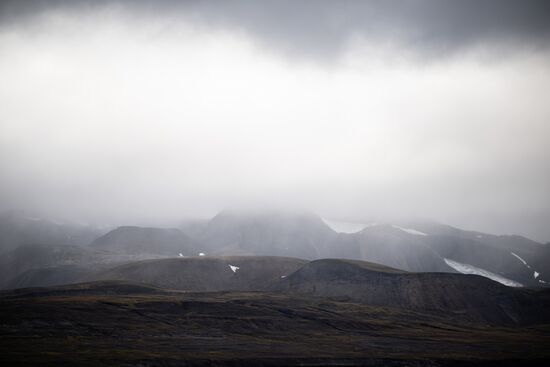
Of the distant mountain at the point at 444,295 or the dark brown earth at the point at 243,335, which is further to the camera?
the distant mountain at the point at 444,295

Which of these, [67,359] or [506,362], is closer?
[67,359]

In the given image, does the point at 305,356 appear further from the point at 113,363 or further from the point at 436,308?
the point at 436,308

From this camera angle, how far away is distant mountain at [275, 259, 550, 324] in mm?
157625

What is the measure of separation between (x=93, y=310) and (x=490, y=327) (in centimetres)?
10375

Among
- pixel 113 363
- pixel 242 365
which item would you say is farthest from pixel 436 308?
pixel 113 363

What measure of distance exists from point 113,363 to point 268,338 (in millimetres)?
41991

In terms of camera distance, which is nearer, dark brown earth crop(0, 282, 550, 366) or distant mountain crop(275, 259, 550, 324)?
dark brown earth crop(0, 282, 550, 366)

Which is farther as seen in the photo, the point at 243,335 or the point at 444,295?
the point at 444,295

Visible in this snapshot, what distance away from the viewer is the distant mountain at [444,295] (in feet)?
517

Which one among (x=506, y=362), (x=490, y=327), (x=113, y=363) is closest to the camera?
(x=113, y=363)

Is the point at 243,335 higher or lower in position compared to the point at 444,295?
lower

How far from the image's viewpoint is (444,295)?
166875 millimetres

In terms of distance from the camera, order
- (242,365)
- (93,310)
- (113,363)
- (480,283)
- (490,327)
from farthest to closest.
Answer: (480,283), (490,327), (93,310), (242,365), (113,363)

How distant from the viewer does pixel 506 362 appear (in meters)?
80.9
